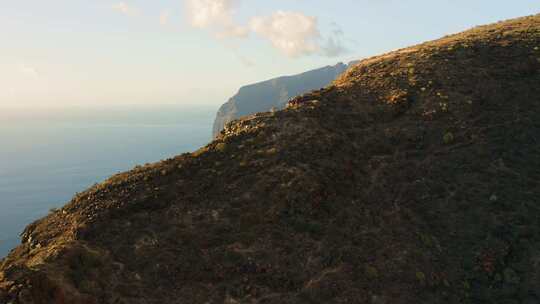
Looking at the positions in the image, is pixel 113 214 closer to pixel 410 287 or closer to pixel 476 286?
pixel 410 287

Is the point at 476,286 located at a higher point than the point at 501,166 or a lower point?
lower

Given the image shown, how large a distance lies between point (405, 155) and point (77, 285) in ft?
84.2

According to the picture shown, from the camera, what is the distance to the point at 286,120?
35.0 metres

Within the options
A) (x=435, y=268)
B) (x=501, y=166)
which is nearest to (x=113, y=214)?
(x=435, y=268)

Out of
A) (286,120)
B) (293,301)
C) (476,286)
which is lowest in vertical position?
(476,286)

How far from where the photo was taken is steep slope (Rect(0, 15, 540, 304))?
64.4 feet

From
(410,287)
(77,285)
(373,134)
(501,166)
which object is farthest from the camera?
(373,134)

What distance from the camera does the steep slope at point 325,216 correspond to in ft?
64.4

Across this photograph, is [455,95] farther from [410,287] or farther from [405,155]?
[410,287]

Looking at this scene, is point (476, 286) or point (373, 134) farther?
point (373, 134)

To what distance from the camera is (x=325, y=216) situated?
25375 millimetres

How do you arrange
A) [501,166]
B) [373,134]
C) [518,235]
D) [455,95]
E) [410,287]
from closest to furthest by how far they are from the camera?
[410,287]
[518,235]
[501,166]
[373,134]
[455,95]

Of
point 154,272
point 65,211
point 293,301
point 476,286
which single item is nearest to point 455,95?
point 476,286

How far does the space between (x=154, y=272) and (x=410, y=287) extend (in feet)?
45.0
